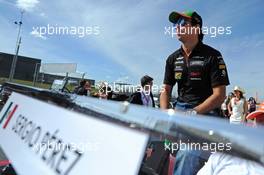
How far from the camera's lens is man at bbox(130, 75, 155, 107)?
567 centimetres

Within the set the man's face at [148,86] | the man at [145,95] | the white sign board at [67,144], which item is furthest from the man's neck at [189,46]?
the man's face at [148,86]

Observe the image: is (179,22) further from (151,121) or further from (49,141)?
(151,121)

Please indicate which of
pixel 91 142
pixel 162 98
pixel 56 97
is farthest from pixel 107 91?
pixel 91 142

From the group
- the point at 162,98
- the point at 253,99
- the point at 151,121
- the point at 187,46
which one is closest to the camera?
the point at 151,121

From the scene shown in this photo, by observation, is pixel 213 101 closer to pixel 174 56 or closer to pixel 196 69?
pixel 196 69

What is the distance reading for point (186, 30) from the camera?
107 inches

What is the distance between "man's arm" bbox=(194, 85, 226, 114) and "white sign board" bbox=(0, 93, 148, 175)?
4.33ft

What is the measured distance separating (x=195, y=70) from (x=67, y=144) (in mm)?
1825

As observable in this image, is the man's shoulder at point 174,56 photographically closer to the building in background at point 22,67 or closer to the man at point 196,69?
the man at point 196,69

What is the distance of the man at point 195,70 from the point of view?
8.37 ft

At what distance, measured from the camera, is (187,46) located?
2.73 m

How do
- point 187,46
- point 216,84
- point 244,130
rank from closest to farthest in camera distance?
1. point 244,130
2. point 216,84
3. point 187,46

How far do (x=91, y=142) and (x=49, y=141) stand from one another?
0.94 ft

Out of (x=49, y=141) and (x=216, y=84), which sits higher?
(x=216, y=84)
